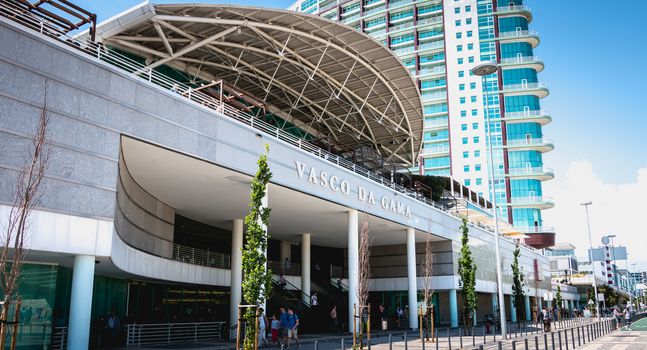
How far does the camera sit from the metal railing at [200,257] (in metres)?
31.4

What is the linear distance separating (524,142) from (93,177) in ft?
275

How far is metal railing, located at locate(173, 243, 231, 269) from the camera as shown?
31406 millimetres

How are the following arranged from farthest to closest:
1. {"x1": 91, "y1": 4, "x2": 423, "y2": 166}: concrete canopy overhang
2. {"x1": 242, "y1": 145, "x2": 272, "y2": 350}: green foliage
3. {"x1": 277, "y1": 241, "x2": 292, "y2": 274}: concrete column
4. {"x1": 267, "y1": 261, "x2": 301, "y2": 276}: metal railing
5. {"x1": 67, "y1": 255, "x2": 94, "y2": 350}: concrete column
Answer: {"x1": 277, "y1": 241, "x2": 292, "y2": 274}: concrete column → {"x1": 267, "y1": 261, "x2": 301, "y2": 276}: metal railing → {"x1": 91, "y1": 4, "x2": 423, "y2": 166}: concrete canopy overhang → {"x1": 67, "y1": 255, "x2": 94, "y2": 350}: concrete column → {"x1": 242, "y1": 145, "x2": 272, "y2": 350}: green foliage

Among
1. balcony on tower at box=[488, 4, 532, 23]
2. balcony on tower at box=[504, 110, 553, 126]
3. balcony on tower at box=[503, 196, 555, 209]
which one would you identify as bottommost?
balcony on tower at box=[503, 196, 555, 209]

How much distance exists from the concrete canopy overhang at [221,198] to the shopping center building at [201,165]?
162 millimetres

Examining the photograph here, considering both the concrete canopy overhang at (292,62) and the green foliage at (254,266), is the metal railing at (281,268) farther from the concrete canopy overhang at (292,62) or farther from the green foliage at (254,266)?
the green foliage at (254,266)

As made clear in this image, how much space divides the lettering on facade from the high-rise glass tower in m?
54.2

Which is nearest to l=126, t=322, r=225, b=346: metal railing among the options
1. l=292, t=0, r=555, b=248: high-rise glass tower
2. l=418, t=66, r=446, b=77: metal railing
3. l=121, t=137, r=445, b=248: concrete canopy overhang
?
l=121, t=137, r=445, b=248: concrete canopy overhang

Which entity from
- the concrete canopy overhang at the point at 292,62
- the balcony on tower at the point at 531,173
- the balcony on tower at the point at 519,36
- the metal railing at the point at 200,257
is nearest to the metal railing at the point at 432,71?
the balcony on tower at the point at 519,36

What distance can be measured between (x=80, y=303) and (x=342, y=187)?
16478 mm

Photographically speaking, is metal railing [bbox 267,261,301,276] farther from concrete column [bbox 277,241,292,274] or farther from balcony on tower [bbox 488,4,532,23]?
Answer: balcony on tower [bbox 488,4,532,23]

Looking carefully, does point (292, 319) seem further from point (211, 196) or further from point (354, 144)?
point (354, 144)

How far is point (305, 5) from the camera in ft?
397

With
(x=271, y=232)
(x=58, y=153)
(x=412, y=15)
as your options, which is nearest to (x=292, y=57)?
(x=271, y=232)
